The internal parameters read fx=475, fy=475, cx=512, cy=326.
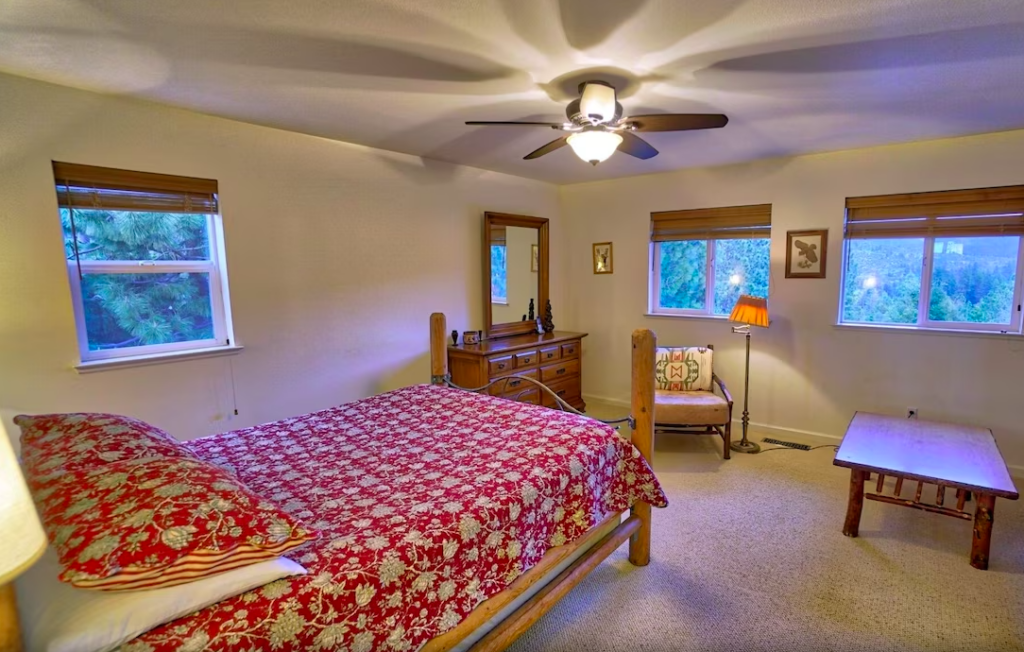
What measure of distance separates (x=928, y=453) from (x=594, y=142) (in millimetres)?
2425

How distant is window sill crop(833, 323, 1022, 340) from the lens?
128 inches

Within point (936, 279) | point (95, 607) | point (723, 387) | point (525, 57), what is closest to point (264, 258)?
point (525, 57)

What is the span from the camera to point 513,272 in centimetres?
459

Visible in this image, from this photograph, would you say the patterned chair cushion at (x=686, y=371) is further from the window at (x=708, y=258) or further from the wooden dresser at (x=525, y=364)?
the wooden dresser at (x=525, y=364)

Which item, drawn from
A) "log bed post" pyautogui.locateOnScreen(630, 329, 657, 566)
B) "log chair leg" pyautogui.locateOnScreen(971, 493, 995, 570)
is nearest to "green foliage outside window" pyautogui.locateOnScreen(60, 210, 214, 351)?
"log bed post" pyautogui.locateOnScreen(630, 329, 657, 566)

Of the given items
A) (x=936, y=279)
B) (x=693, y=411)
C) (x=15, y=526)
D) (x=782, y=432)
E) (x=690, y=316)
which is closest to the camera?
(x=15, y=526)

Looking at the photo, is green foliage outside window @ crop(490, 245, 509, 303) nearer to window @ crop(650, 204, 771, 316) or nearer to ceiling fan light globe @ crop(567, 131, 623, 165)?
window @ crop(650, 204, 771, 316)

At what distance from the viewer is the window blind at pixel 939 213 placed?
126 inches

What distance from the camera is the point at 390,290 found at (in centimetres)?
363

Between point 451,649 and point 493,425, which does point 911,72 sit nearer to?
point 493,425

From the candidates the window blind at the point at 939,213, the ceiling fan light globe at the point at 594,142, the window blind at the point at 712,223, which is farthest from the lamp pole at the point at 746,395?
the ceiling fan light globe at the point at 594,142

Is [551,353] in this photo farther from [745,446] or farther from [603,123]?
[603,123]

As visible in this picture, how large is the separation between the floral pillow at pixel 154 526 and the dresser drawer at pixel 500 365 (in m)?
2.52

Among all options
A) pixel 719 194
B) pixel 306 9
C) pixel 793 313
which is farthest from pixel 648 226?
pixel 306 9
